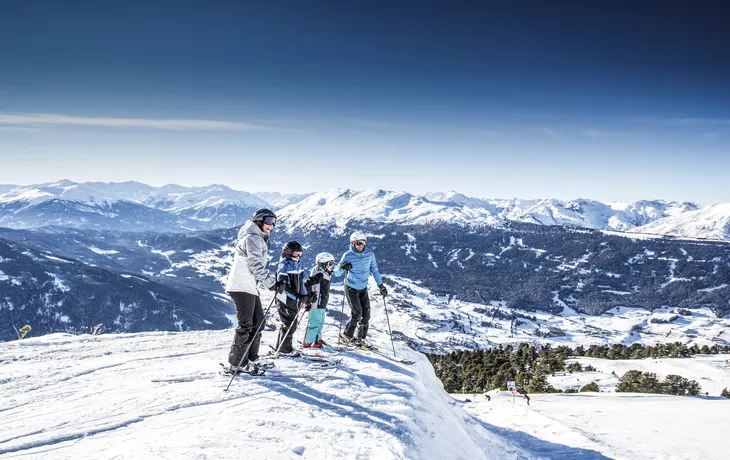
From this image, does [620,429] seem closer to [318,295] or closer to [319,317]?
[319,317]

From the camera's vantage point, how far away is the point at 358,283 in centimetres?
1172

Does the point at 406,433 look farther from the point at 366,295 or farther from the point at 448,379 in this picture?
the point at 448,379

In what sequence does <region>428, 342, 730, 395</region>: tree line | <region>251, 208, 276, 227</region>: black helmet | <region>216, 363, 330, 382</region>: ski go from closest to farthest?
<region>251, 208, 276, 227</region>: black helmet < <region>216, 363, 330, 382</region>: ski < <region>428, 342, 730, 395</region>: tree line

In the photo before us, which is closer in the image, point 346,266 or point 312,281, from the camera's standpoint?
point 312,281

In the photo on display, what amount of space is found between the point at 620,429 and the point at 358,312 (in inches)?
410

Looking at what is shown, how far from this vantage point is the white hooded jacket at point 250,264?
7.51m

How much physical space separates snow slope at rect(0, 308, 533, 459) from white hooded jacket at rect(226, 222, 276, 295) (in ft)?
6.51

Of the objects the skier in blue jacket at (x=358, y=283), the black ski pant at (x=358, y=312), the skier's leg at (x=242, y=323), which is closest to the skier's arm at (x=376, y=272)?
the skier in blue jacket at (x=358, y=283)

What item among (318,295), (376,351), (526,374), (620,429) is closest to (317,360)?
(318,295)

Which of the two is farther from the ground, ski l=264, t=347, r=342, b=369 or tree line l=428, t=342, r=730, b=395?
ski l=264, t=347, r=342, b=369

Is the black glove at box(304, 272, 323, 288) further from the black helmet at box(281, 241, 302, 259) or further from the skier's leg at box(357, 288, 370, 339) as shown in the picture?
the skier's leg at box(357, 288, 370, 339)

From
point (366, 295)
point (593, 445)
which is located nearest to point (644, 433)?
point (593, 445)

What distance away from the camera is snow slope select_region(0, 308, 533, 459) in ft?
17.0

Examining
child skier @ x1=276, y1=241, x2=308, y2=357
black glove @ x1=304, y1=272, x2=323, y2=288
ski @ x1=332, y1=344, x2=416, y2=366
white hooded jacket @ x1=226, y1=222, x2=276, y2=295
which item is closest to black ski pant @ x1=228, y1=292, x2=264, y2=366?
white hooded jacket @ x1=226, y1=222, x2=276, y2=295
